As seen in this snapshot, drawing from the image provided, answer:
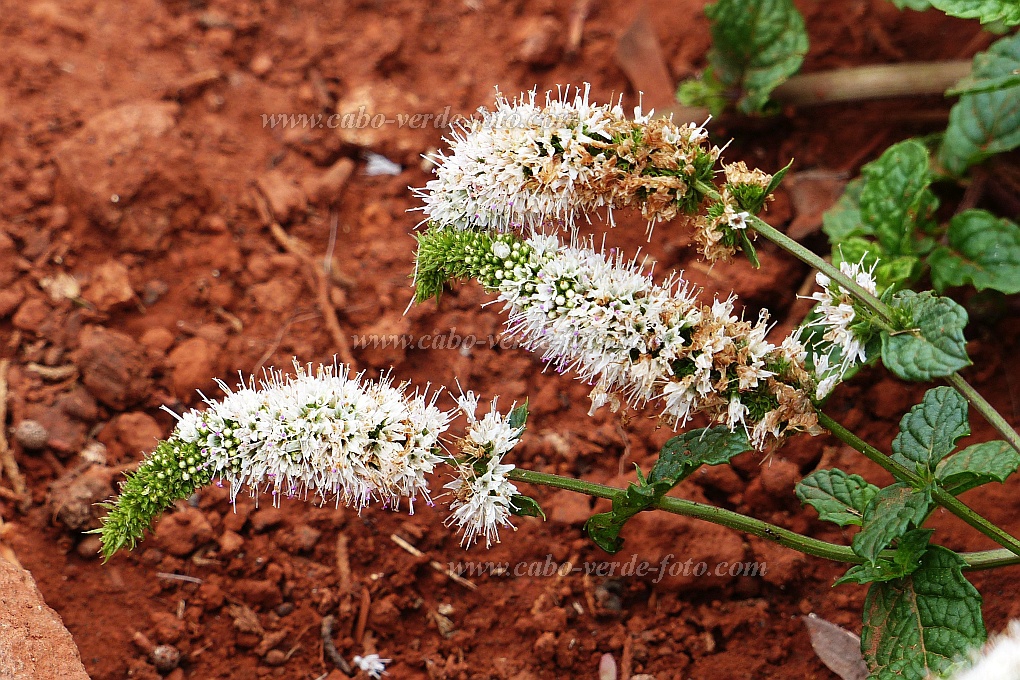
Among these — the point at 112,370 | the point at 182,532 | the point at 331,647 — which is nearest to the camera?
the point at 331,647

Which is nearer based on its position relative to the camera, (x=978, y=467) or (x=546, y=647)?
(x=978, y=467)

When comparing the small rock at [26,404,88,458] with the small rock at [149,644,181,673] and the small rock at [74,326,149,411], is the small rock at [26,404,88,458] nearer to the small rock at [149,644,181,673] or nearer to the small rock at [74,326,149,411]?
the small rock at [74,326,149,411]

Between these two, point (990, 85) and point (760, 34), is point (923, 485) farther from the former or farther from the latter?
point (760, 34)

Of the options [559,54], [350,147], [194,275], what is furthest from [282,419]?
[559,54]

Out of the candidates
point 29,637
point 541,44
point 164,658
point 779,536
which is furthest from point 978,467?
point 541,44

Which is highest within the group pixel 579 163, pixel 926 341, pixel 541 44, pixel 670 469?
pixel 541 44

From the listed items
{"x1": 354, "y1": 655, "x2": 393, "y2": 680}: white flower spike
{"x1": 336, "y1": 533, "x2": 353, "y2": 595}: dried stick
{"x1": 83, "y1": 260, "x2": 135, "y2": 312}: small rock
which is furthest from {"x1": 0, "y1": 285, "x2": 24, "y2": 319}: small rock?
{"x1": 354, "y1": 655, "x2": 393, "y2": 680}: white flower spike
